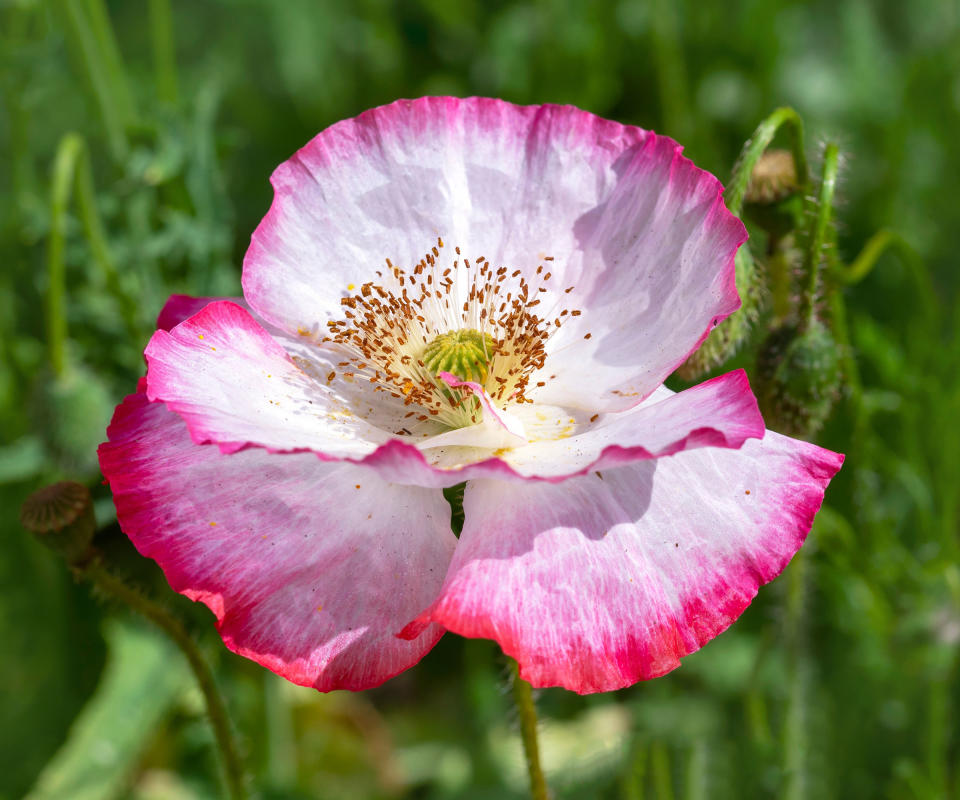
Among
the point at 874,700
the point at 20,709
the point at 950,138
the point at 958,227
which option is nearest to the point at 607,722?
the point at 874,700

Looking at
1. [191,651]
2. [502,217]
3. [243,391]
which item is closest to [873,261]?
[502,217]

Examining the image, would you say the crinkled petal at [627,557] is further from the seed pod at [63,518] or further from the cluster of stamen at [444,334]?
the seed pod at [63,518]

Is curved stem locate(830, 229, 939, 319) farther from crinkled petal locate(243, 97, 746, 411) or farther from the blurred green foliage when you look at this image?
crinkled petal locate(243, 97, 746, 411)

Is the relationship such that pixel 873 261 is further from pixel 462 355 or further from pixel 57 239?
pixel 57 239

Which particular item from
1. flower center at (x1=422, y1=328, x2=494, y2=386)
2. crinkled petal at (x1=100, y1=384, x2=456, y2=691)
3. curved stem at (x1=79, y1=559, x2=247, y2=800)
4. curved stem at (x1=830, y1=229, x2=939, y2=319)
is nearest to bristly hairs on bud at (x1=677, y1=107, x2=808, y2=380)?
curved stem at (x1=830, y1=229, x2=939, y2=319)

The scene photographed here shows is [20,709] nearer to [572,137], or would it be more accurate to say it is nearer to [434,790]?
[434,790]

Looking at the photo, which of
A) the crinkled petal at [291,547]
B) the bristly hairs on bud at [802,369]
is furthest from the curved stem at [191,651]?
the bristly hairs on bud at [802,369]
